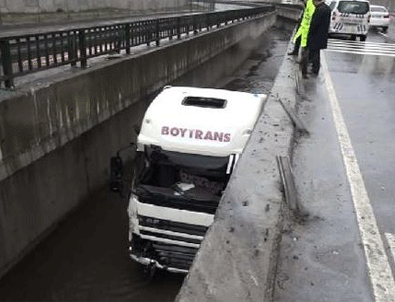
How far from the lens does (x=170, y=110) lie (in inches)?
263

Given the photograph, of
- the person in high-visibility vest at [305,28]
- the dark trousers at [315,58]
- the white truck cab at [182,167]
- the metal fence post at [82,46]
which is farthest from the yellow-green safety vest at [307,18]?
the metal fence post at [82,46]

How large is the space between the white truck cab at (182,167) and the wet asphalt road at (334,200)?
2.99ft

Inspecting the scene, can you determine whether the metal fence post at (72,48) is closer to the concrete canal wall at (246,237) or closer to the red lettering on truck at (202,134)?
the red lettering on truck at (202,134)

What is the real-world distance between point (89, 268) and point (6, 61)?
368cm

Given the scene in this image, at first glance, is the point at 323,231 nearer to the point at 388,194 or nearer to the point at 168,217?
the point at 388,194

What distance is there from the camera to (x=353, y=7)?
21.6 metres

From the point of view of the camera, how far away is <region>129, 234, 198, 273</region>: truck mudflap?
22.5 ft

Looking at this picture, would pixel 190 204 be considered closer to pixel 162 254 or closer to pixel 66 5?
pixel 162 254

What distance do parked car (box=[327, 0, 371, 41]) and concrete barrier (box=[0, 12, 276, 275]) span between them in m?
11.4

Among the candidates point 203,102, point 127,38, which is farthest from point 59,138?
point 127,38

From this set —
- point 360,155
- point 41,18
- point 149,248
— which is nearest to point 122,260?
point 149,248

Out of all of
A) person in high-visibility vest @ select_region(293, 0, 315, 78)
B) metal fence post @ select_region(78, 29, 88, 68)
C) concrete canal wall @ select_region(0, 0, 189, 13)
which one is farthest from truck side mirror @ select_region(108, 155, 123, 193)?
concrete canal wall @ select_region(0, 0, 189, 13)

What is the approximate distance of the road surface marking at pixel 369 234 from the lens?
3435 millimetres

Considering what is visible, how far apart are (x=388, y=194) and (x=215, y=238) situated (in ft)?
7.54
